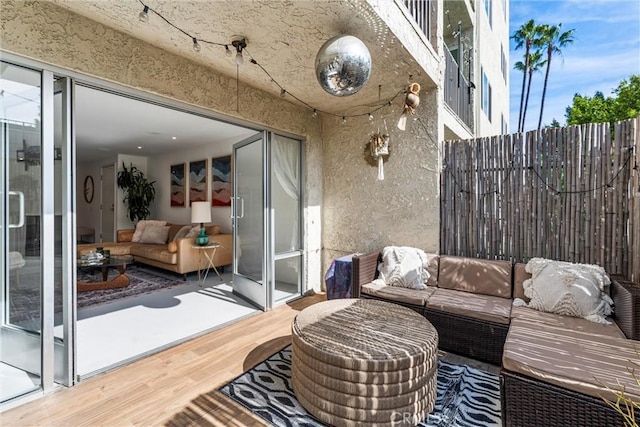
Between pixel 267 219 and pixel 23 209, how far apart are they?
2.19 meters

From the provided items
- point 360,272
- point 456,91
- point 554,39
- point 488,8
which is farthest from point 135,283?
point 554,39

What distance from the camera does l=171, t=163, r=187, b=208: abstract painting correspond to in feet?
23.0

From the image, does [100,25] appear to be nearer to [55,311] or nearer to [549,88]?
[55,311]

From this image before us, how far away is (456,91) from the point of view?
4926 millimetres

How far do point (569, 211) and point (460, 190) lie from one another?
97cm

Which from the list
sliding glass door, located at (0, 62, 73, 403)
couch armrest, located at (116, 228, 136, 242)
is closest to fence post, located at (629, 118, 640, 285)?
sliding glass door, located at (0, 62, 73, 403)

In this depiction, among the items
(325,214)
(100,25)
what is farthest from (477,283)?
(100,25)

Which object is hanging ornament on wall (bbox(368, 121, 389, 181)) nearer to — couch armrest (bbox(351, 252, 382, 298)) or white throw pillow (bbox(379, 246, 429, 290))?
white throw pillow (bbox(379, 246, 429, 290))

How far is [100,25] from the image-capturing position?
2.20 meters

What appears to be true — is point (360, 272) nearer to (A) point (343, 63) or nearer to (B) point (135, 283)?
(A) point (343, 63)

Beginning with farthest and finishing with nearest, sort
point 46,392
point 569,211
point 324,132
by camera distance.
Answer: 1. point 324,132
2. point 569,211
3. point 46,392

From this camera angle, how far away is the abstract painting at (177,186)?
7000 millimetres

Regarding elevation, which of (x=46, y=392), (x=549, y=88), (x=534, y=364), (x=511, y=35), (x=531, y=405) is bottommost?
(x=46, y=392)

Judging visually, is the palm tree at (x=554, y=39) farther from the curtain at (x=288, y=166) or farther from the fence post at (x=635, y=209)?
the curtain at (x=288, y=166)
